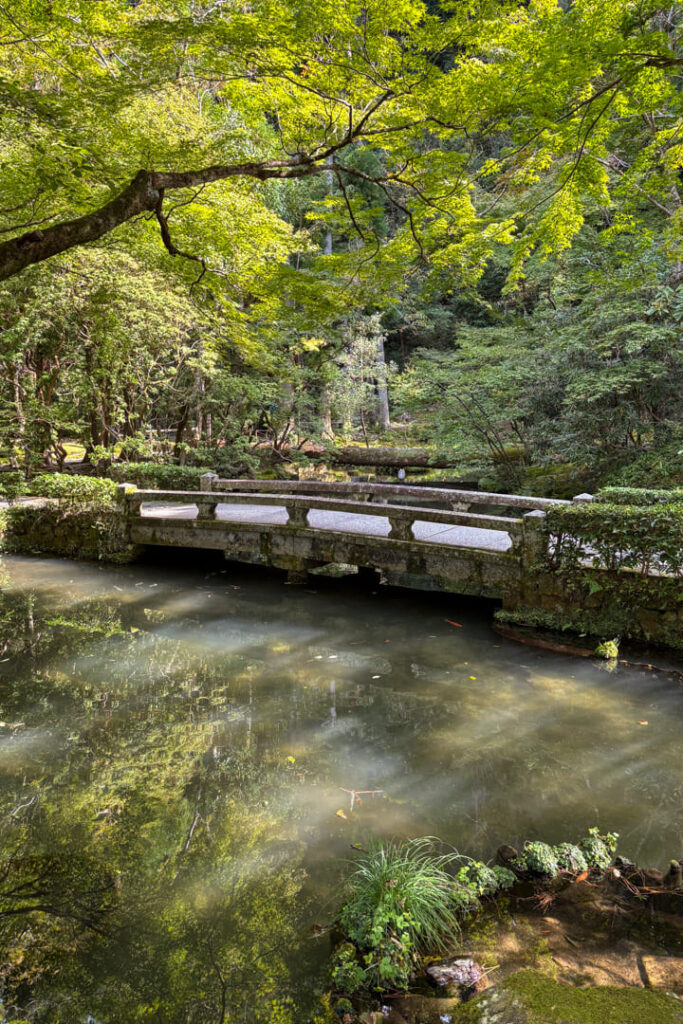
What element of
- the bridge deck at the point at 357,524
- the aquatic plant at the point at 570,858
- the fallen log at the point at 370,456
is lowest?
the aquatic plant at the point at 570,858

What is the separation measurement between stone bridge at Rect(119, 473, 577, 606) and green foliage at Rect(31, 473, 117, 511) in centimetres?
36

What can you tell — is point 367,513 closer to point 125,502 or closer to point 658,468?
point 125,502

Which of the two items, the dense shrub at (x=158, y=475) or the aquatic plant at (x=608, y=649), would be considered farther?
the dense shrub at (x=158, y=475)

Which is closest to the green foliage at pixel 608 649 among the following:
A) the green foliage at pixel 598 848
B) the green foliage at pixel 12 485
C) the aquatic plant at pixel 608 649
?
the aquatic plant at pixel 608 649

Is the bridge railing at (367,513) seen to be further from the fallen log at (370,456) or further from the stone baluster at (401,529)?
the fallen log at (370,456)

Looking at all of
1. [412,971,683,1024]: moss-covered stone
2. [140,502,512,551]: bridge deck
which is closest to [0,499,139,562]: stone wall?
[140,502,512,551]: bridge deck

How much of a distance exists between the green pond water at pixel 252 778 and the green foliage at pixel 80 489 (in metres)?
3.44

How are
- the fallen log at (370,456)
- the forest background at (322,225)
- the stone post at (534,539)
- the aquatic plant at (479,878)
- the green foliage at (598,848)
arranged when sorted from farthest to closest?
the fallen log at (370,456)
the stone post at (534,539)
the forest background at (322,225)
the green foliage at (598,848)
the aquatic plant at (479,878)

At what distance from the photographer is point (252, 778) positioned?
462 centimetres

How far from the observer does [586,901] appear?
128 inches

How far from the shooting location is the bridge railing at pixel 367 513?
7301 millimetres

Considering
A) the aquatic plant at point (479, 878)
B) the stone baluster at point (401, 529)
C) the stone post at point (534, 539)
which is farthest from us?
the stone baluster at point (401, 529)

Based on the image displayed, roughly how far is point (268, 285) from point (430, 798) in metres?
7.90

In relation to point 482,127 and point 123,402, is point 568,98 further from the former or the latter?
point 123,402
